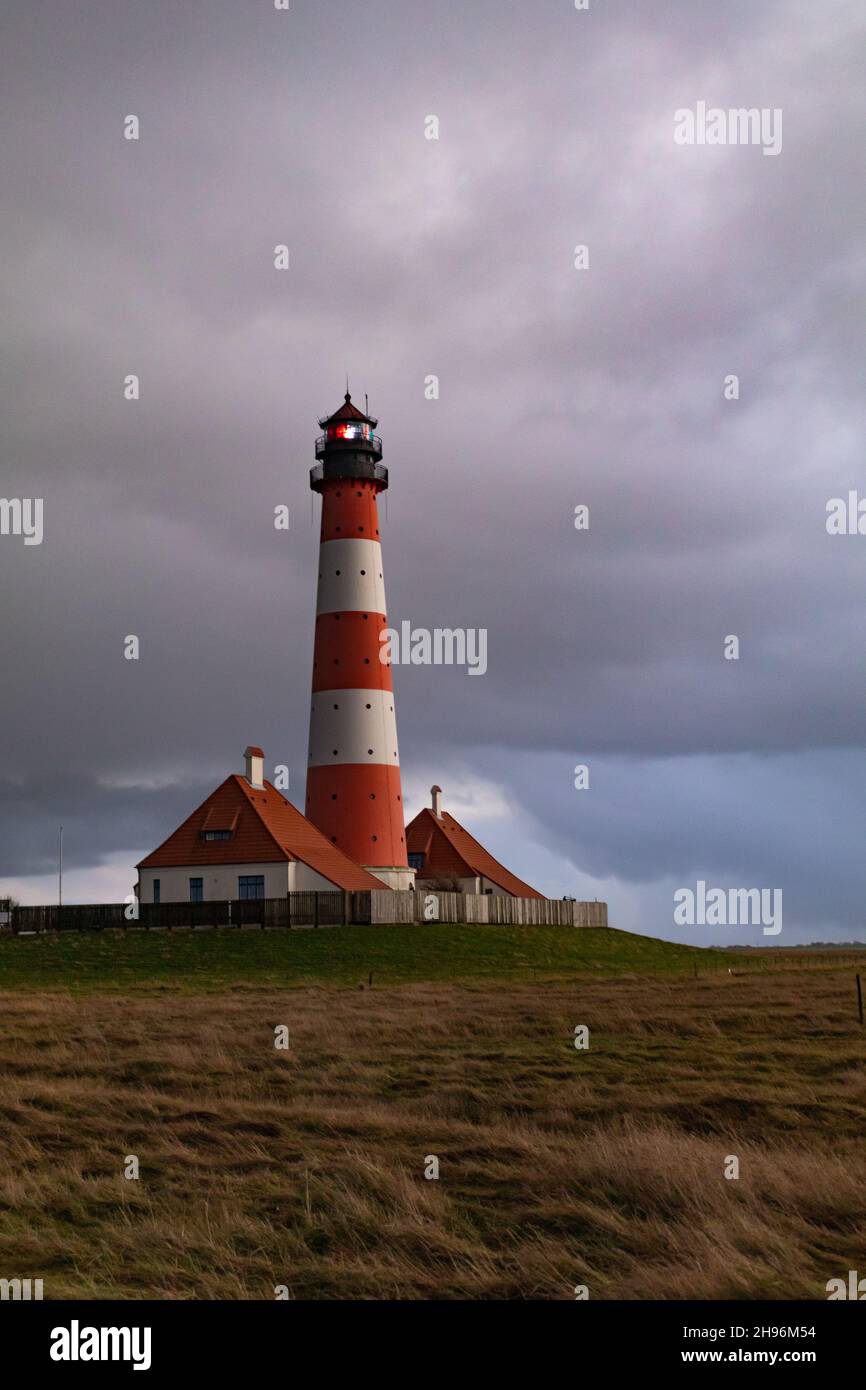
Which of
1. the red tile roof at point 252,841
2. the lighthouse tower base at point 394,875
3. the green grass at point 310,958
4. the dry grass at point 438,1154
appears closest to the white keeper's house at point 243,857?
the red tile roof at point 252,841

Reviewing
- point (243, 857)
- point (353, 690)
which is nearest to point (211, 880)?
point (243, 857)

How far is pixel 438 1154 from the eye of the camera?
1364 cm

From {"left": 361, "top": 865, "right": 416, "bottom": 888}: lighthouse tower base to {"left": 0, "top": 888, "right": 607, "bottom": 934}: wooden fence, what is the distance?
3.23 m

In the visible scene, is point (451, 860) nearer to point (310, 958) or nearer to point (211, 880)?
point (211, 880)

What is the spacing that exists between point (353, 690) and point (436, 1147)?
137 ft

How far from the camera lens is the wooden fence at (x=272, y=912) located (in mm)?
51281

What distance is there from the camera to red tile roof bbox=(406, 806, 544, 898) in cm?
6725

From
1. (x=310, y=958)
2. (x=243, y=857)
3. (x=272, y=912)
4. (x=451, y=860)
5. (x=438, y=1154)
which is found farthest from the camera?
(x=451, y=860)

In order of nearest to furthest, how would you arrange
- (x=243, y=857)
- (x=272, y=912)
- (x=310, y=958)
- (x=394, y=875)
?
(x=310, y=958)
(x=272, y=912)
(x=243, y=857)
(x=394, y=875)

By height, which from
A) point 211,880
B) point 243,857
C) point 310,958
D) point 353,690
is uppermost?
point 353,690

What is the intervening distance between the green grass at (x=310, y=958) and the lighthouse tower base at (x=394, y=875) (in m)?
5.60
